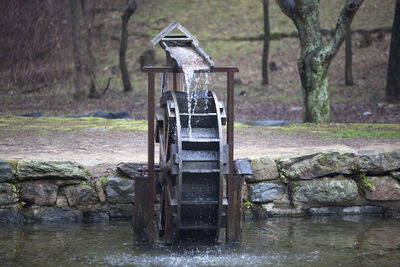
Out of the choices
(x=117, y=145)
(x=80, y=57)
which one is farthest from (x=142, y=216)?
(x=80, y=57)

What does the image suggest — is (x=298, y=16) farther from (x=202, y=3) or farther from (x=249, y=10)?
(x=202, y=3)

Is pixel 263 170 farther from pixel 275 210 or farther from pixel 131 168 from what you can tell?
pixel 131 168

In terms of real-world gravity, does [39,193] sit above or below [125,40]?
below

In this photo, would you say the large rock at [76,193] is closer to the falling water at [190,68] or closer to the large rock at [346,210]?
the falling water at [190,68]

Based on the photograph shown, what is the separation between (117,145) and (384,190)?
192 inches

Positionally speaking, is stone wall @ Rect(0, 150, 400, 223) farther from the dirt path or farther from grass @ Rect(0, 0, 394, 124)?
grass @ Rect(0, 0, 394, 124)

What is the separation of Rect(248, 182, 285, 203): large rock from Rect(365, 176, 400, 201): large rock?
147 cm

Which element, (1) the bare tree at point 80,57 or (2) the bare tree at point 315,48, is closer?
(2) the bare tree at point 315,48

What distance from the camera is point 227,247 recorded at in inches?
279

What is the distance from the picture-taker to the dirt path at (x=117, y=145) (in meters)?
9.44

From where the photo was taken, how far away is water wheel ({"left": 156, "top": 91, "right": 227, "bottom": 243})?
6.71 m

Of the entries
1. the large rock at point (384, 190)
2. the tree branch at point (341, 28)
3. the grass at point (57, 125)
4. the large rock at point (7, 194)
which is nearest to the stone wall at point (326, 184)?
the large rock at point (384, 190)

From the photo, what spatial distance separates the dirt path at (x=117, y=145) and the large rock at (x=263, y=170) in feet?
1.31

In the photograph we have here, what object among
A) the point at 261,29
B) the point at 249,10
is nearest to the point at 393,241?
the point at 261,29
